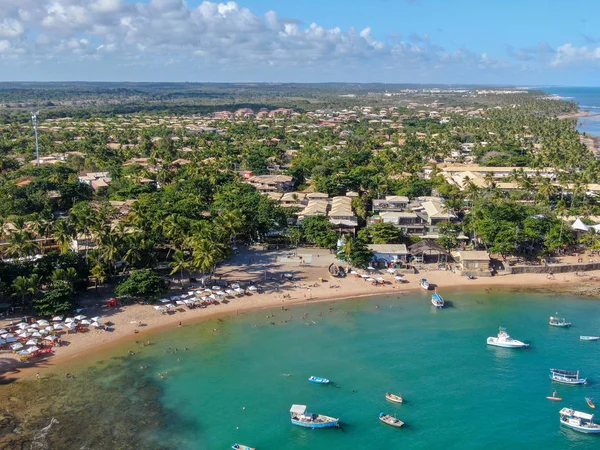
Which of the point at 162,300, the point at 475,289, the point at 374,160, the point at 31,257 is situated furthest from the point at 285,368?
the point at 374,160

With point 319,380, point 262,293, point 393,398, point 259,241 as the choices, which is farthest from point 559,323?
point 259,241

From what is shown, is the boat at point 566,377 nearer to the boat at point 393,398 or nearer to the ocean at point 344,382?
the ocean at point 344,382

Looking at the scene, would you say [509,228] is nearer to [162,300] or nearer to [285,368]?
[285,368]

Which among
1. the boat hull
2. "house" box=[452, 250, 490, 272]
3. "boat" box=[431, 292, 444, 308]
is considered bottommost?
the boat hull

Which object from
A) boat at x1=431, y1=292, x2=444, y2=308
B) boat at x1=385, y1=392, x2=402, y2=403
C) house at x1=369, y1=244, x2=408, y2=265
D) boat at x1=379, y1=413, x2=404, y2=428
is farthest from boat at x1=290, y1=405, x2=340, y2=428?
house at x1=369, y1=244, x2=408, y2=265

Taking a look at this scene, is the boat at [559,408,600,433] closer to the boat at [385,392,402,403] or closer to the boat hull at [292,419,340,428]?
the boat at [385,392,402,403]

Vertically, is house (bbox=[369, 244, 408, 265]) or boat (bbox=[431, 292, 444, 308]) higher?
house (bbox=[369, 244, 408, 265])
